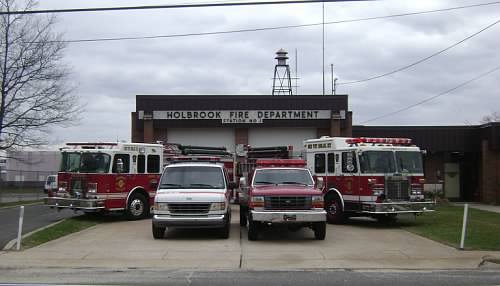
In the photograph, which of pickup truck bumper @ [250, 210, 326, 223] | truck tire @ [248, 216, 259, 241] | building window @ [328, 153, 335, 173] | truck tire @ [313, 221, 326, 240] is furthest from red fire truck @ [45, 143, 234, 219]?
truck tire @ [313, 221, 326, 240]

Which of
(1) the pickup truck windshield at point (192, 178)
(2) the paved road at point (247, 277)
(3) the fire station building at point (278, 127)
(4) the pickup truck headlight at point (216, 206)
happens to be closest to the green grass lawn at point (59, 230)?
(1) the pickup truck windshield at point (192, 178)

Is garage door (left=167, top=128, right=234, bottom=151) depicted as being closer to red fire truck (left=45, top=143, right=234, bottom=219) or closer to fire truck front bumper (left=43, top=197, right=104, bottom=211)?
red fire truck (left=45, top=143, right=234, bottom=219)

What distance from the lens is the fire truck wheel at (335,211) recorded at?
19.8m

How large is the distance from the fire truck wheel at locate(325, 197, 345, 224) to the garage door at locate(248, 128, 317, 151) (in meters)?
13.9

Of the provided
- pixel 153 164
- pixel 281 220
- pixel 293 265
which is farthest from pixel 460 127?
pixel 293 265

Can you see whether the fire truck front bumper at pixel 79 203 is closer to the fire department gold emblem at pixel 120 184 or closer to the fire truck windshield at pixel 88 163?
the fire department gold emblem at pixel 120 184

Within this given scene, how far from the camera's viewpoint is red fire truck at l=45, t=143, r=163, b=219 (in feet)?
66.7

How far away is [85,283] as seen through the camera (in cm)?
953

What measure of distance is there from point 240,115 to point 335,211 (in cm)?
1433

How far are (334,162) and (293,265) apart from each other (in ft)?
28.9

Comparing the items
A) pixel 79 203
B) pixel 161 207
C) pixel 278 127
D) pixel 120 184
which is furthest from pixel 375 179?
pixel 278 127

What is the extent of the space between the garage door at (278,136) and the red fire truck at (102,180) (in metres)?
13.0

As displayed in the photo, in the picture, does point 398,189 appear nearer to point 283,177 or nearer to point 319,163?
point 319,163

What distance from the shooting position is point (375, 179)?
1864 cm
